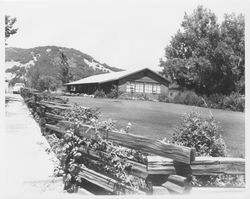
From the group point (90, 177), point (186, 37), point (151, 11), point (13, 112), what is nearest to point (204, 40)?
point (186, 37)

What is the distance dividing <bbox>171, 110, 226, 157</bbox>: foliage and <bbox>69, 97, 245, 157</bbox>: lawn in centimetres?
16

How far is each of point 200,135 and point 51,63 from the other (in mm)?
2791

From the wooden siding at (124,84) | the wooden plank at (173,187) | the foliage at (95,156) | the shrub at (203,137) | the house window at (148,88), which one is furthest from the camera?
the house window at (148,88)

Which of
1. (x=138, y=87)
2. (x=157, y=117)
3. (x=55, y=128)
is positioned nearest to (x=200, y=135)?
(x=157, y=117)

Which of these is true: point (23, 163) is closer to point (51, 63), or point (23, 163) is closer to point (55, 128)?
point (55, 128)

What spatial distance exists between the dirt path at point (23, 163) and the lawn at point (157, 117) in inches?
38.0

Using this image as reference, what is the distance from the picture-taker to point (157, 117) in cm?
532

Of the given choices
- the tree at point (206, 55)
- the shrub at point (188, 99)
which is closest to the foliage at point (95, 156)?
the shrub at point (188, 99)

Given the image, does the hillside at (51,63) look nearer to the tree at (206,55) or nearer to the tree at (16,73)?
the tree at (16,73)

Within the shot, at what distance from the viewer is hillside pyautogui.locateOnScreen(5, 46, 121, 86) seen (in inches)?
202

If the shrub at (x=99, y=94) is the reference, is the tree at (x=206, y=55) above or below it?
above

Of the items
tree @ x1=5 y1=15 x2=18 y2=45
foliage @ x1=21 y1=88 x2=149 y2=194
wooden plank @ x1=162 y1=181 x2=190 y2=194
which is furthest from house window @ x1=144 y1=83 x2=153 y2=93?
tree @ x1=5 y1=15 x2=18 y2=45

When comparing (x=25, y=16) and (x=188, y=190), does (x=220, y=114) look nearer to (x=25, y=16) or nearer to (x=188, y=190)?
(x=188, y=190)

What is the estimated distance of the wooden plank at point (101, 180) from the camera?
3.96 m
